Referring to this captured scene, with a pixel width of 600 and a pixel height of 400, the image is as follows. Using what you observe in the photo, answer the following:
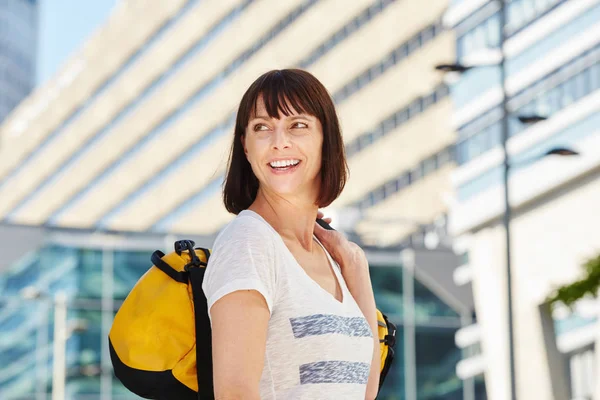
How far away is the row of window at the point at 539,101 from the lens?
2439 centimetres

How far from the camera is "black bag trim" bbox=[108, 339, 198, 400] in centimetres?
251

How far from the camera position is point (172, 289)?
256cm

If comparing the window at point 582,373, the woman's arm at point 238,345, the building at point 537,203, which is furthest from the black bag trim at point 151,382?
the window at point 582,373

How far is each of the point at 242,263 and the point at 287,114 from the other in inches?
15.7

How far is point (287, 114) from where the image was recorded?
279 cm

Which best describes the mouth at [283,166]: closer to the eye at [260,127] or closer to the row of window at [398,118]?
the eye at [260,127]

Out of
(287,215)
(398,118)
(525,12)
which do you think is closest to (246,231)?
(287,215)

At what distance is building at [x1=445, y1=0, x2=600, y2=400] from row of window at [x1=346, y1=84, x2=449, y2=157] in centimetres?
2241

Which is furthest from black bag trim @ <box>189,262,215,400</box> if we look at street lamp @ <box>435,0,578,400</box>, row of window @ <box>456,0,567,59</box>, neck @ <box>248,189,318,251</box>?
row of window @ <box>456,0,567,59</box>

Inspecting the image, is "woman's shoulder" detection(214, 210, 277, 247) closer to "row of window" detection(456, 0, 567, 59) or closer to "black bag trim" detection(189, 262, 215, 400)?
"black bag trim" detection(189, 262, 215, 400)

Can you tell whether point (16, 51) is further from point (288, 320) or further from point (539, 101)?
point (288, 320)

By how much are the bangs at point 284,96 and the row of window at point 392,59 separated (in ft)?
163

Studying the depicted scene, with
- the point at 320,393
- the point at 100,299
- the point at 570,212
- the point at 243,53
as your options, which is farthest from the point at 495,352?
the point at 243,53

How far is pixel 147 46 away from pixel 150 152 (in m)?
6.54
